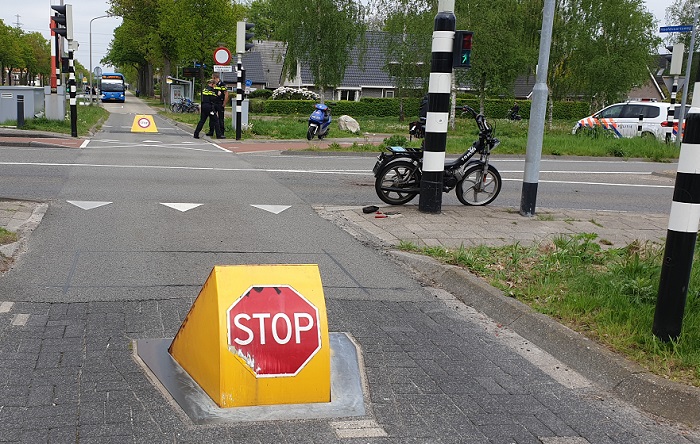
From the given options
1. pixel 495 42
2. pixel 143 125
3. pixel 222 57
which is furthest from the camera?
pixel 495 42

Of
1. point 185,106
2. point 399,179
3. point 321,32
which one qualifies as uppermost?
point 321,32

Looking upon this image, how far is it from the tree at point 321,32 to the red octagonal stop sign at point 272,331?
38.2 meters

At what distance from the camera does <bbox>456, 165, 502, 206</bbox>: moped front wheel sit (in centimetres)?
1033

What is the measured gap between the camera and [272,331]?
3.89 metres

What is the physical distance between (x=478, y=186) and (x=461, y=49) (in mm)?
2320

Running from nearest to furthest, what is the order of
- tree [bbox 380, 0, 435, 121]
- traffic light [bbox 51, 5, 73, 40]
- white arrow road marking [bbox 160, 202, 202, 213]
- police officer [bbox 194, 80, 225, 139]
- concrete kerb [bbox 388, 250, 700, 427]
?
1. concrete kerb [bbox 388, 250, 700, 427]
2. white arrow road marking [bbox 160, 202, 202, 213]
3. traffic light [bbox 51, 5, 73, 40]
4. police officer [bbox 194, 80, 225, 139]
5. tree [bbox 380, 0, 435, 121]

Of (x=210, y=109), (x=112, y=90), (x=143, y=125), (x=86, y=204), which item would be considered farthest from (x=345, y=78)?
(x=86, y=204)

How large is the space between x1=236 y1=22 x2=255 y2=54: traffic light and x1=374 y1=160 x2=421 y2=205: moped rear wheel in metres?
13.7

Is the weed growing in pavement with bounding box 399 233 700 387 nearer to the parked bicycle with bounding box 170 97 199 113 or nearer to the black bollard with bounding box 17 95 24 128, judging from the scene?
the black bollard with bounding box 17 95 24 128

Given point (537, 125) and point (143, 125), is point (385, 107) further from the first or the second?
point (537, 125)

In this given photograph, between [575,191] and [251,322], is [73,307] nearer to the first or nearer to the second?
[251,322]

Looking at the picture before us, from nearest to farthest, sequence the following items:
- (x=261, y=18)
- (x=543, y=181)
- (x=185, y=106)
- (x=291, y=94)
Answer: (x=543, y=181), (x=185, y=106), (x=291, y=94), (x=261, y=18)

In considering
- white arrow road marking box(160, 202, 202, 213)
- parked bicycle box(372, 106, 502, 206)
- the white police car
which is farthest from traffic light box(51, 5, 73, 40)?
the white police car

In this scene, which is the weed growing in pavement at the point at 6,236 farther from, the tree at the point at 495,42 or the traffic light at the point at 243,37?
the tree at the point at 495,42
